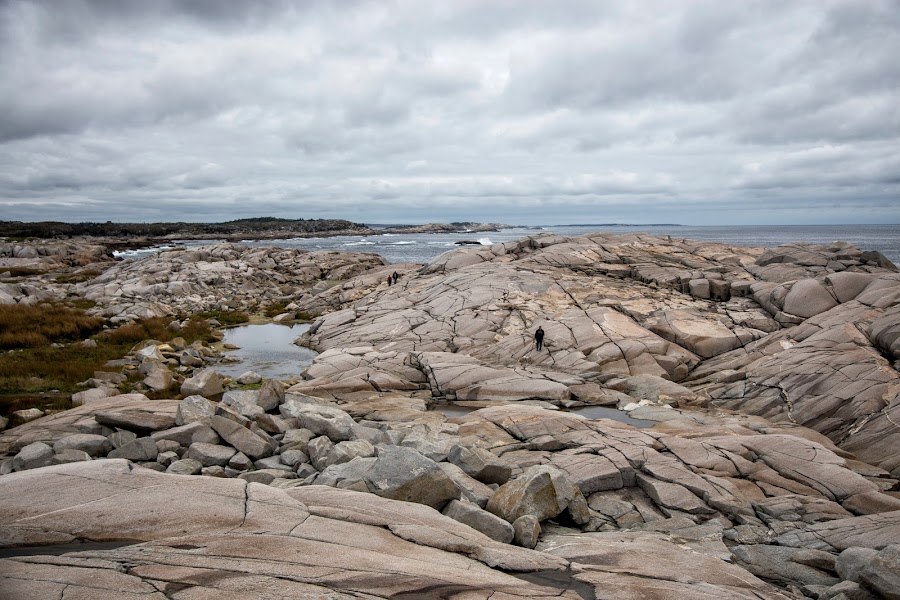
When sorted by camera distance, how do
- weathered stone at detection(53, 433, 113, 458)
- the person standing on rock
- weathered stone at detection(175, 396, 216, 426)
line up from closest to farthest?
weathered stone at detection(53, 433, 113, 458) < weathered stone at detection(175, 396, 216, 426) < the person standing on rock

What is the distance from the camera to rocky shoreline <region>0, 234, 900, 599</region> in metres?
7.46

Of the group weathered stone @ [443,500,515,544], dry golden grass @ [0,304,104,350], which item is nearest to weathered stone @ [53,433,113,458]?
weathered stone @ [443,500,515,544]

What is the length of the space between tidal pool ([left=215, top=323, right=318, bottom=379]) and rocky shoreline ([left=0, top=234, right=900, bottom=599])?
2.05m

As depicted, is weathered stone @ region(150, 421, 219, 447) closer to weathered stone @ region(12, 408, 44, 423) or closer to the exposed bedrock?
weathered stone @ region(12, 408, 44, 423)

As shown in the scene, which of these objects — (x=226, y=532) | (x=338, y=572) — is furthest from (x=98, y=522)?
(x=338, y=572)

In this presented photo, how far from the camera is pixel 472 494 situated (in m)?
11.3

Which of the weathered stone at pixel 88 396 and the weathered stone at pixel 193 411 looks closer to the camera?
the weathered stone at pixel 193 411

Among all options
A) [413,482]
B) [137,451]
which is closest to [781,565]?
[413,482]

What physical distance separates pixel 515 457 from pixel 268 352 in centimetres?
2285

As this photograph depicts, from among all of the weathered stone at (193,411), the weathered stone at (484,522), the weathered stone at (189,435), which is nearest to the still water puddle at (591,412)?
the weathered stone at (193,411)

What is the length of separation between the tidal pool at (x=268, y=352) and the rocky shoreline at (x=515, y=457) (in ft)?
6.73

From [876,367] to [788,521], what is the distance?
11.8m

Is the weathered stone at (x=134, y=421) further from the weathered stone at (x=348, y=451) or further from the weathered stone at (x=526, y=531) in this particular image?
the weathered stone at (x=526, y=531)

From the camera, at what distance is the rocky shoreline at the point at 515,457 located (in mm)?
7461
